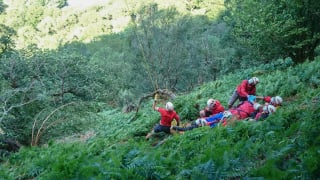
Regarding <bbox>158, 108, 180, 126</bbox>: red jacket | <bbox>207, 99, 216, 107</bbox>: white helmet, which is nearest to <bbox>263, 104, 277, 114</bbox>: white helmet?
<bbox>207, 99, 216, 107</bbox>: white helmet

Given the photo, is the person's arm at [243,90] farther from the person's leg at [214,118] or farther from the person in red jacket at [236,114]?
the person's leg at [214,118]

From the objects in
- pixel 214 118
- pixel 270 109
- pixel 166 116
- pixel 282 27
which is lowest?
pixel 214 118

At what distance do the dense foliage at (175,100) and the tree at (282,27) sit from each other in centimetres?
6

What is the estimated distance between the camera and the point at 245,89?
13.0m

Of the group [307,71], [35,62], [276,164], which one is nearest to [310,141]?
[276,164]

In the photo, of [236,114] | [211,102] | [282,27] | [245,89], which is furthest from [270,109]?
[282,27]

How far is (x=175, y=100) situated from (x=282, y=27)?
6860mm

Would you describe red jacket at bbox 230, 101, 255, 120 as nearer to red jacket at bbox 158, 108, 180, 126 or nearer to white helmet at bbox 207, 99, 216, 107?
white helmet at bbox 207, 99, 216, 107

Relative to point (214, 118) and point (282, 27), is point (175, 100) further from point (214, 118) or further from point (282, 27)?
point (282, 27)

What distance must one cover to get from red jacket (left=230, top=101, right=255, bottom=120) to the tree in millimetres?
8552

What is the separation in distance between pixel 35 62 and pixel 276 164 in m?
11.5

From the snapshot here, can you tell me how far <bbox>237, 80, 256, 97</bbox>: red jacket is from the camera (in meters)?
12.8

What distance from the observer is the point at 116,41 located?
47.7 metres

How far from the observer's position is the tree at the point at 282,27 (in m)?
18.6
